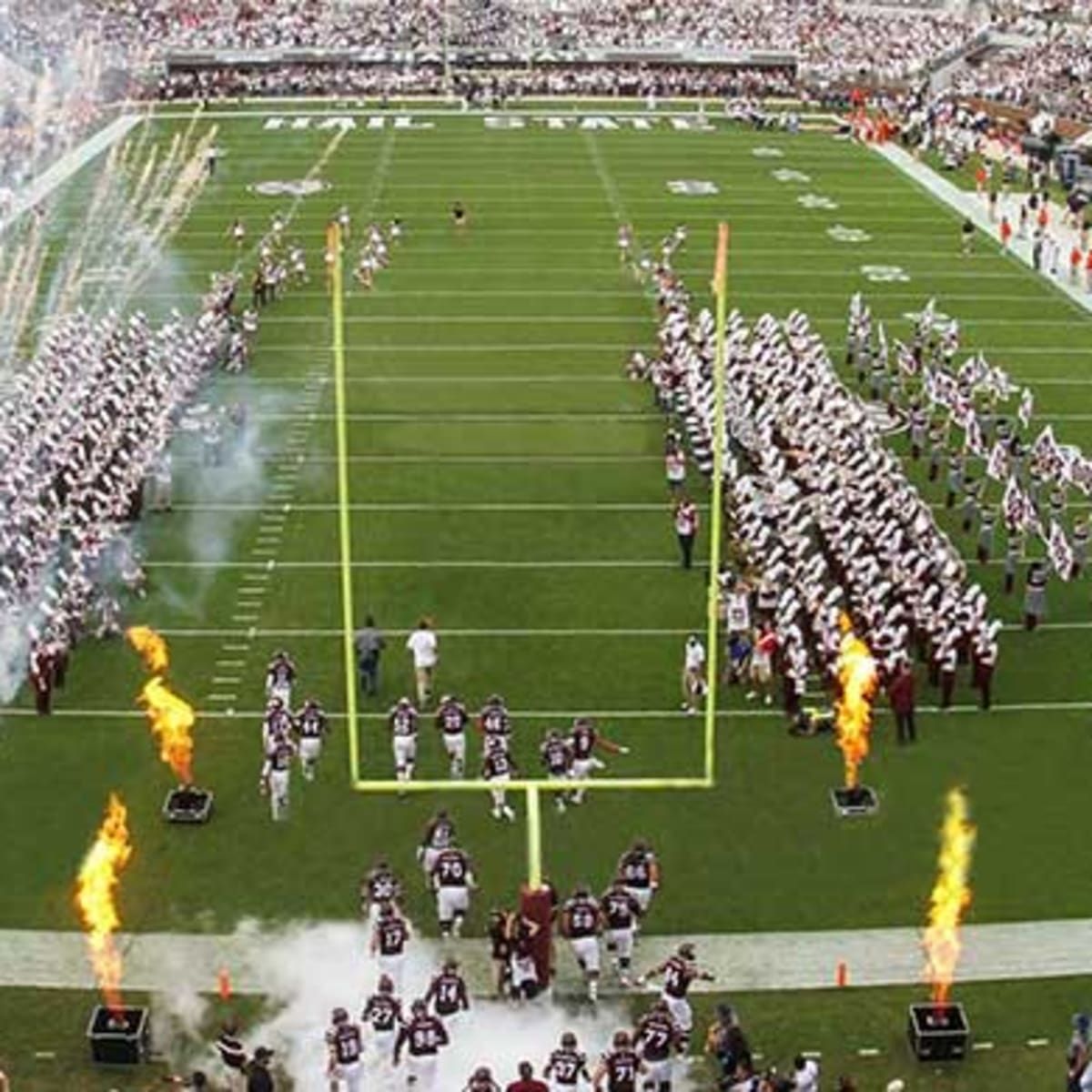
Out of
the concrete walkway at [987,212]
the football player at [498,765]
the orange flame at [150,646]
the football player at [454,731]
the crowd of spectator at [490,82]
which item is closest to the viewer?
the football player at [498,765]

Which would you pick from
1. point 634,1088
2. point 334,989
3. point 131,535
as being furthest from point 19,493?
point 634,1088

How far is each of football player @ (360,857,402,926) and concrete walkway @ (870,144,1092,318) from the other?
61.9 feet

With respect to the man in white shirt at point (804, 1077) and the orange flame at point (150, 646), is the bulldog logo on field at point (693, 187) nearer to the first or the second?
the orange flame at point (150, 646)

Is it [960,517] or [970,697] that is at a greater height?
[960,517]

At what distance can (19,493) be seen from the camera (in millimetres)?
17234

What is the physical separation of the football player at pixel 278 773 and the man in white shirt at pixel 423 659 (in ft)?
5.62

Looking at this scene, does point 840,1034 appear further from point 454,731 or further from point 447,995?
point 454,731

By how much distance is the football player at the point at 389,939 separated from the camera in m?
11.0

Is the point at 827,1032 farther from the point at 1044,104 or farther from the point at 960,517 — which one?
the point at 1044,104

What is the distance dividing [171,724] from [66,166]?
26.1 m

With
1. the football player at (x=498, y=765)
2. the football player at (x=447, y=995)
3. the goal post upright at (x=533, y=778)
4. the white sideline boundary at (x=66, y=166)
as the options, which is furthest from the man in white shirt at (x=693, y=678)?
the white sideline boundary at (x=66, y=166)

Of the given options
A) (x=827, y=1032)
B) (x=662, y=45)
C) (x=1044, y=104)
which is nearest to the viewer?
(x=827, y=1032)

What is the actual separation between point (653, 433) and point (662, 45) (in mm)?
34332

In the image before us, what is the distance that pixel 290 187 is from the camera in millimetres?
36250
